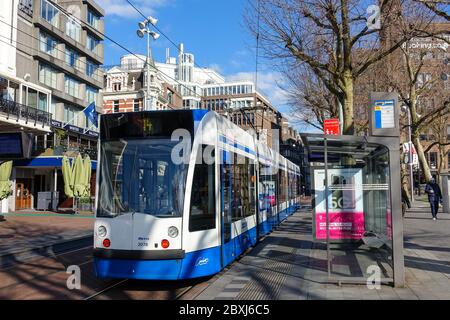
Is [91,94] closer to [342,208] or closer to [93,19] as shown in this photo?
[93,19]

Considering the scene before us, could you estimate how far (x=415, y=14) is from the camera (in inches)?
552

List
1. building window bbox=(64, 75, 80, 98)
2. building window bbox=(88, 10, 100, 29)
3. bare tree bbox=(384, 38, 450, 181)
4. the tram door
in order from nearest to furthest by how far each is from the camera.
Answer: the tram door
bare tree bbox=(384, 38, 450, 181)
building window bbox=(64, 75, 80, 98)
building window bbox=(88, 10, 100, 29)

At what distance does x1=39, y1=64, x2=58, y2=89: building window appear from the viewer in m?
38.9

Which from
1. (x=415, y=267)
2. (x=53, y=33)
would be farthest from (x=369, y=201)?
(x=53, y=33)

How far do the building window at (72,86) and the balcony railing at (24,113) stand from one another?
796 centimetres

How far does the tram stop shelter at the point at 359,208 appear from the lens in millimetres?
7633

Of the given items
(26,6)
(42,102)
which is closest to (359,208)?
(42,102)

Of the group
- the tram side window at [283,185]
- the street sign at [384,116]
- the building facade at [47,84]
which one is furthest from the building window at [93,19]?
the street sign at [384,116]

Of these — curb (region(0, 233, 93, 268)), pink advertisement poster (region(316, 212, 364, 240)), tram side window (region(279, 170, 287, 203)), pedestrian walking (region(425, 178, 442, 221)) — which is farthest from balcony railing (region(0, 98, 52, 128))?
pedestrian walking (region(425, 178, 442, 221))

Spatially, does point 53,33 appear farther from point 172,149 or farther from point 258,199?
point 172,149

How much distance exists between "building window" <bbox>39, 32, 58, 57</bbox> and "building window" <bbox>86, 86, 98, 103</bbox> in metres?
6.70

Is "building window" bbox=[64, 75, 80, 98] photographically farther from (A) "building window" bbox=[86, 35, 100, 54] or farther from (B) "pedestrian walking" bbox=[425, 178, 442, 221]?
(B) "pedestrian walking" bbox=[425, 178, 442, 221]

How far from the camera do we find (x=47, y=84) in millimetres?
39719

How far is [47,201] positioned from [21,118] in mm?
6413
